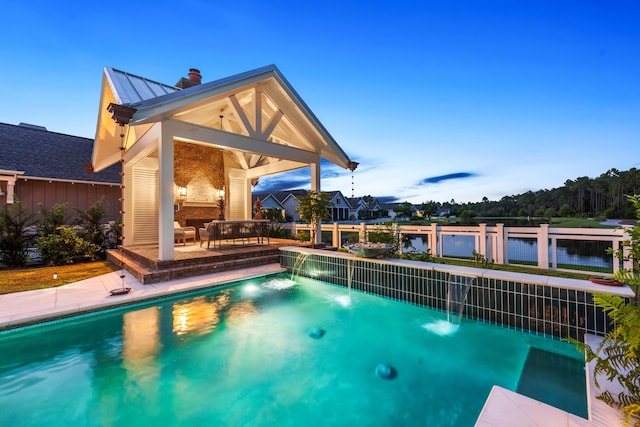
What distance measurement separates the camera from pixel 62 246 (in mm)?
A: 8266

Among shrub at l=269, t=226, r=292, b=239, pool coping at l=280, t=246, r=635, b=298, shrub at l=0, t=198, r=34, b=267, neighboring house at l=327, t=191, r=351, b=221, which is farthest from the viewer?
neighboring house at l=327, t=191, r=351, b=221

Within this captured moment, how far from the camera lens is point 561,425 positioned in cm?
166

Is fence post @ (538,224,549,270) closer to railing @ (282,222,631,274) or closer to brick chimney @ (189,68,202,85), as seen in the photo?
railing @ (282,222,631,274)

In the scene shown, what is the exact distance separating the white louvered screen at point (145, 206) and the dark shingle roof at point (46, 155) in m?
3.51

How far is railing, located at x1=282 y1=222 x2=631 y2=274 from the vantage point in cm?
567

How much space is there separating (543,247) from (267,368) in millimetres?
6592

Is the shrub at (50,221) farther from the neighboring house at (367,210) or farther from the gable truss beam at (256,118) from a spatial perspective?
the neighboring house at (367,210)

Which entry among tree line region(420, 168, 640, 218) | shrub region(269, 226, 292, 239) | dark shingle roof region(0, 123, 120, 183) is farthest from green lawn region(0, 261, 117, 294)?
tree line region(420, 168, 640, 218)

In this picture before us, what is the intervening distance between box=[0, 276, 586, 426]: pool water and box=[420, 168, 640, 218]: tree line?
132 feet

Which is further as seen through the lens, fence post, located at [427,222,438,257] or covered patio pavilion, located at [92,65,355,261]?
fence post, located at [427,222,438,257]

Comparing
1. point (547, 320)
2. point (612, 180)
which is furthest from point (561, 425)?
point (612, 180)

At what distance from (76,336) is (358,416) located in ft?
13.4

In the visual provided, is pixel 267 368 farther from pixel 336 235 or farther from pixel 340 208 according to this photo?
pixel 340 208

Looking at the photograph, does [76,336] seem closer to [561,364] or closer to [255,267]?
[255,267]
